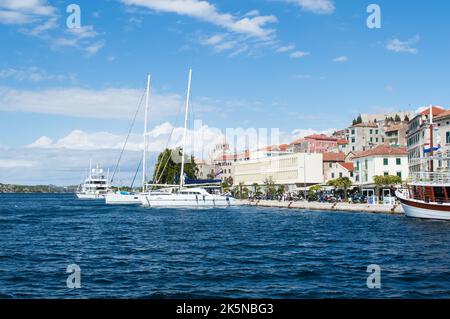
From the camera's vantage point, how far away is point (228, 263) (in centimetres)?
2638

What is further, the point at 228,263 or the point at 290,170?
the point at 290,170

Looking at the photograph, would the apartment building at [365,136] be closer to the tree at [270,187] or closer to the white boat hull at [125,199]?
the tree at [270,187]

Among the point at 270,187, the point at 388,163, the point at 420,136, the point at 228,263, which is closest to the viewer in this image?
the point at 228,263

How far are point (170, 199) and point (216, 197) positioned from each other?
8.28 metres

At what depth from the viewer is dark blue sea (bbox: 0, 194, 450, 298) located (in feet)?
64.6

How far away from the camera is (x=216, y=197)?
92750mm

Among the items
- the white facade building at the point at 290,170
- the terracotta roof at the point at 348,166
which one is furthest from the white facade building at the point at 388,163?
the white facade building at the point at 290,170

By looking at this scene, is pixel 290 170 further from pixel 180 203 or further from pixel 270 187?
pixel 180 203

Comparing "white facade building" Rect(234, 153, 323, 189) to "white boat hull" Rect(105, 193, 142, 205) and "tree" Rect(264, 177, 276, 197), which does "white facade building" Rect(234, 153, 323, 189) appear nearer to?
"tree" Rect(264, 177, 276, 197)

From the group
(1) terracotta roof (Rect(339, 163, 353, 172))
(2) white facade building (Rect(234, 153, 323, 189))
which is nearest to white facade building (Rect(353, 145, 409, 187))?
(1) terracotta roof (Rect(339, 163, 353, 172))

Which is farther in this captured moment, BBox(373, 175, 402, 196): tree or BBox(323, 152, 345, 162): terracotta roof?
BBox(323, 152, 345, 162): terracotta roof

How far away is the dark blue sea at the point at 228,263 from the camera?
1969 cm

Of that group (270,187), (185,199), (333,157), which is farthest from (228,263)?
(333,157)
